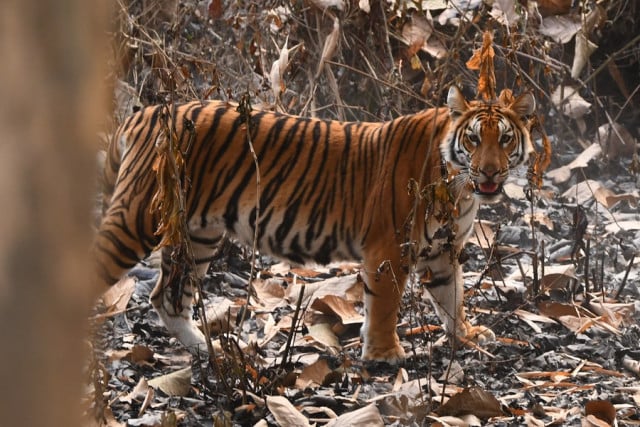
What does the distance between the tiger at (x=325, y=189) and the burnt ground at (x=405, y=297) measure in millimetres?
173

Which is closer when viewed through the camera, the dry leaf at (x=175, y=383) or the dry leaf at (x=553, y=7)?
the dry leaf at (x=175, y=383)

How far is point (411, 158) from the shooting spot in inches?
182

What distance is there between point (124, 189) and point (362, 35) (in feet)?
8.72

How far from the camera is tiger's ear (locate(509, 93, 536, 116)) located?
14.4ft

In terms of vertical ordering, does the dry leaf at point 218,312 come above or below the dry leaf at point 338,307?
below

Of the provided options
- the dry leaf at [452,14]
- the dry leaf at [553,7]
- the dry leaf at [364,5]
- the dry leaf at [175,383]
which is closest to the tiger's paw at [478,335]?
the dry leaf at [175,383]

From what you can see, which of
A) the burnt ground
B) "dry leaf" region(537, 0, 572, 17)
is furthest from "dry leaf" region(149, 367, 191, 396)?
"dry leaf" region(537, 0, 572, 17)

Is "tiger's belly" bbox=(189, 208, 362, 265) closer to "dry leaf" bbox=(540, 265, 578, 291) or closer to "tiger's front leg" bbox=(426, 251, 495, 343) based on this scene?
"tiger's front leg" bbox=(426, 251, 495, 343)

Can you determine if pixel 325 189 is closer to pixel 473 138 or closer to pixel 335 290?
pixel 335 290

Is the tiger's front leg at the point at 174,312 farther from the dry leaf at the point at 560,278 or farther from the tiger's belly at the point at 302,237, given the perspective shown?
the dry leaf at the point at 560,278

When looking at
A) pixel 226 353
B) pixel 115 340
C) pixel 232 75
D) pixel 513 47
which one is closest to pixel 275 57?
pixel 232 75

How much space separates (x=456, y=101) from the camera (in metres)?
4.43

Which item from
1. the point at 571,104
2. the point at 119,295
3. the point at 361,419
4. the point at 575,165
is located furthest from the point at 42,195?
the point at 571,104

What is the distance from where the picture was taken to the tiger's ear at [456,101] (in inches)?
174
